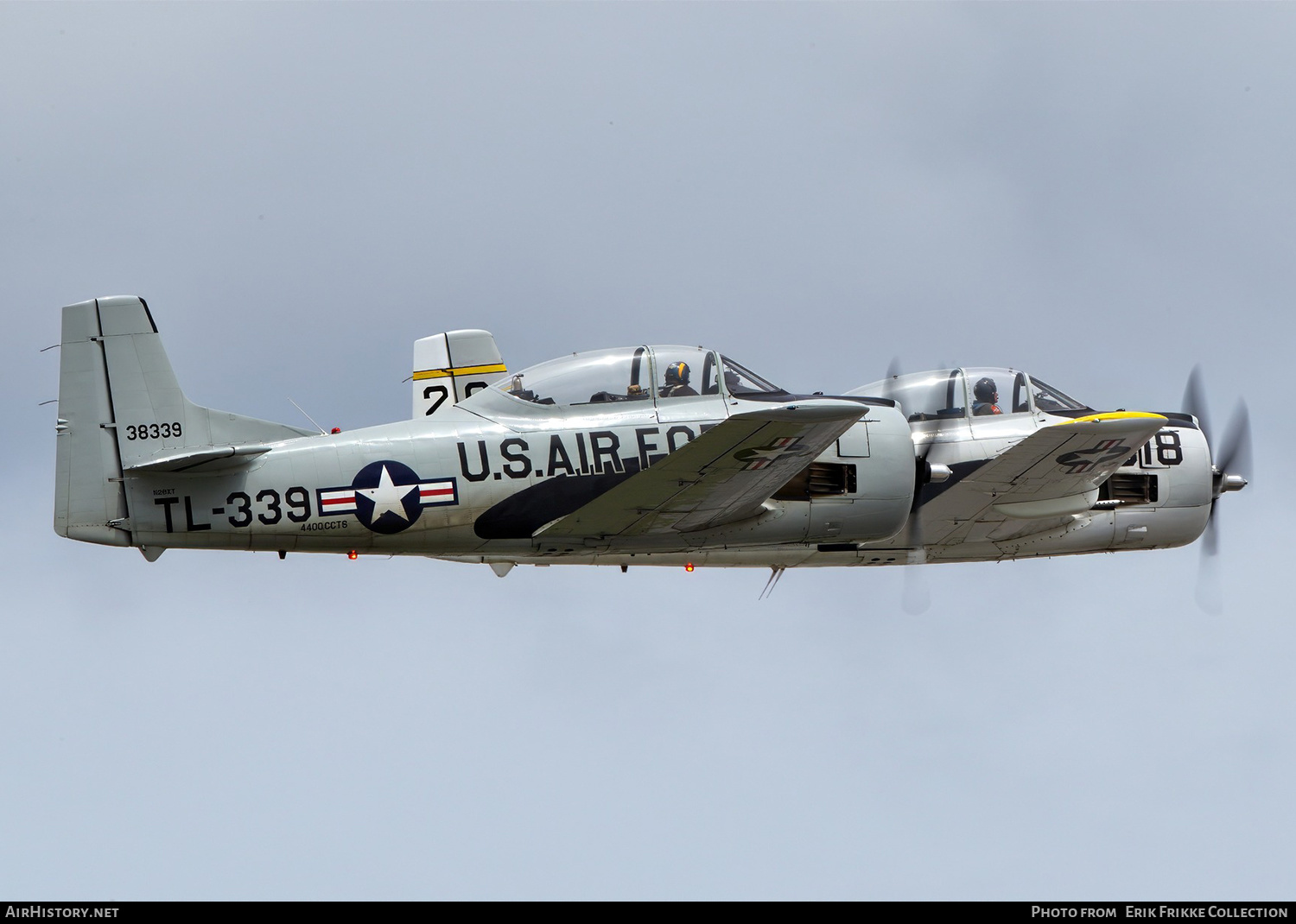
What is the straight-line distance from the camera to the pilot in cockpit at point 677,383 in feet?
78.5

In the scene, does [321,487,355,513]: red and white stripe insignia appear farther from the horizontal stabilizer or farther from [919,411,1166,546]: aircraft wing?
[919,411,1166,546]: aircraft wing

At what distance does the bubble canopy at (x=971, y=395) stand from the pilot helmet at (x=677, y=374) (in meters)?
4.86

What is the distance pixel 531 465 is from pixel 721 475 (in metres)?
2.56

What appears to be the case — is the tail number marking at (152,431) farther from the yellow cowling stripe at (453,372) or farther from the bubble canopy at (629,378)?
the yellow cowling stripe at (453,372)

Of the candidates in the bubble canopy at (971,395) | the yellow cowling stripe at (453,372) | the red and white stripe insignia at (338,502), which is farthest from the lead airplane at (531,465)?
the yellow cowling stripe at (453,372)

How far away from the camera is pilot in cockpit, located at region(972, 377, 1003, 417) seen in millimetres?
27547

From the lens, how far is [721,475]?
22.8 meters

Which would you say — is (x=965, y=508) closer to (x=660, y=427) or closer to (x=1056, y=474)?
(x=1056, y=474)

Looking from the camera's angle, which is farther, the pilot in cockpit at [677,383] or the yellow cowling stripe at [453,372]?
the yellow cowling stripe at [453,372]

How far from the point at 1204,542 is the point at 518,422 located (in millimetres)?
12404

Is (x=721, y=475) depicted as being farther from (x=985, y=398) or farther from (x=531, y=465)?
(x=985, y=398)
